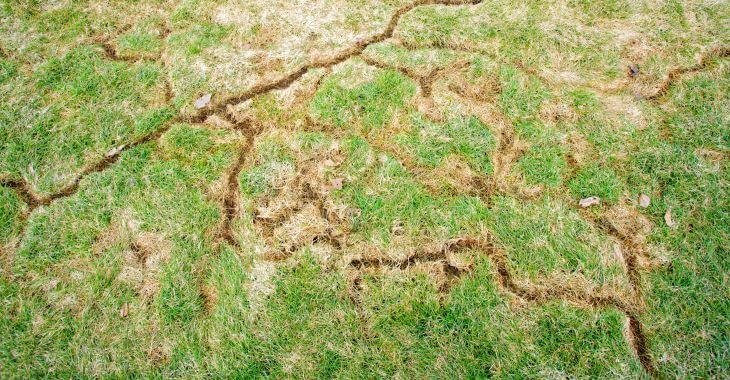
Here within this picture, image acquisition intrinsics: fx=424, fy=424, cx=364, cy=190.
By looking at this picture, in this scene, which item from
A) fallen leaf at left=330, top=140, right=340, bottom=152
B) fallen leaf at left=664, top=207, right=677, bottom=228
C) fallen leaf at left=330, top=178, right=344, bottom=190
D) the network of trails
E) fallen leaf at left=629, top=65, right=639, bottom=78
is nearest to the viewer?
the network of trails

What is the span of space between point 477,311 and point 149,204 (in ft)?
6.08

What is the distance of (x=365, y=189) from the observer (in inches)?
94.0

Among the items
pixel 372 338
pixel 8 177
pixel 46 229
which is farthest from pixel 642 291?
pixel 8 177

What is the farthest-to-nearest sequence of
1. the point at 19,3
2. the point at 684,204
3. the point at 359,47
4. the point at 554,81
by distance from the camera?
the point at 19,3
the point at 359,47
the point at 554,81
the point at 684,204

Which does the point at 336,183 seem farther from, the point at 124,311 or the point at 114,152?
the point at 114,152

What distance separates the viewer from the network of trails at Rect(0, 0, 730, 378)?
199 centimetres

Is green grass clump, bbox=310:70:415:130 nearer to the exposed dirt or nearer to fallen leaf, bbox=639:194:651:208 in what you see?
fallen leaf, bbox=639:194:651:208

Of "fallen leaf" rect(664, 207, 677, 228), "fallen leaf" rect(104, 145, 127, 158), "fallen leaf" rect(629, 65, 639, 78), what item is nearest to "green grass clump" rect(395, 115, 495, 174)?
"fallen leaf" rect(664, 207, 677, 228)

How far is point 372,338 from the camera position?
2000 millimetres

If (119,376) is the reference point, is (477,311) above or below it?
above

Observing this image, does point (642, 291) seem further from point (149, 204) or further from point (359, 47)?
point (149, 204)

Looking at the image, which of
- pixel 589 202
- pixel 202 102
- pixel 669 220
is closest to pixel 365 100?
pixel 202 102

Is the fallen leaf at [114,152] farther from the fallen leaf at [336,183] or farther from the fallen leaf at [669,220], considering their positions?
the fallen leaf at [669,220]

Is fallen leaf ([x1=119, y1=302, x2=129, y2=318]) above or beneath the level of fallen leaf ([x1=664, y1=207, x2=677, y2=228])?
beneath
